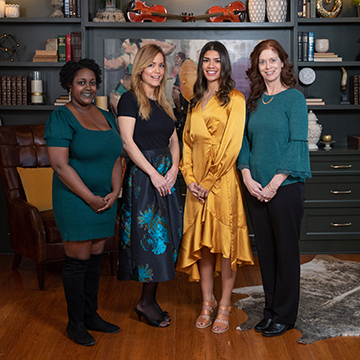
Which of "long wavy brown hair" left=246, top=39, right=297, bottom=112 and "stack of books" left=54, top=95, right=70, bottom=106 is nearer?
"long wavy brown hair" left=246, top=39, right=297, bottom=112

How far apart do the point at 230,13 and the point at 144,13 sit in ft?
2.64

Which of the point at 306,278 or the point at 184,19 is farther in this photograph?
the point at 184,19

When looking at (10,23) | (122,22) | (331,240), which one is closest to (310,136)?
(331,240)

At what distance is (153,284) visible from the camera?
106 inches

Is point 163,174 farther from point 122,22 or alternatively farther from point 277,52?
point 122,22

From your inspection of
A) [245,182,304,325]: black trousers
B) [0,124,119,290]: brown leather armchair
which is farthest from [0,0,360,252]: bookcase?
[245,182,304,325]: black trousers

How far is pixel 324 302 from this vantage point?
118 inches

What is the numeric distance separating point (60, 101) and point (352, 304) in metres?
3.00

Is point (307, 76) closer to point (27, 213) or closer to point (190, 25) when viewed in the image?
point (190, 25)

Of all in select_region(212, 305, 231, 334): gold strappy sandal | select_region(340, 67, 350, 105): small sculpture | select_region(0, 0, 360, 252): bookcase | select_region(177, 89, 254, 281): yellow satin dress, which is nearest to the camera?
select_region(177, 89, 254, 281): yellow satin dress

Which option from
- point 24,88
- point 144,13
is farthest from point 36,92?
point 144,13

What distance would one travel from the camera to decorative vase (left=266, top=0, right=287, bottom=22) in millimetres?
4191

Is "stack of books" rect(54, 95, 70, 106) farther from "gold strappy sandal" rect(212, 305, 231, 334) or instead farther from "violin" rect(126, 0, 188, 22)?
"gold strappy sandal" rect(212, 305, 231, 334)

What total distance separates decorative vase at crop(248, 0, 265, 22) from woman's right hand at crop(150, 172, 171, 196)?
7.88ft
